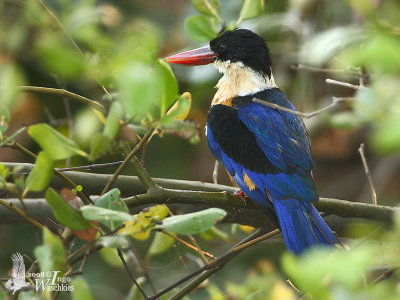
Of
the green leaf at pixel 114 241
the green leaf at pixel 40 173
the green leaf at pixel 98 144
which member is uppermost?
the green leaf at pixel 98 144

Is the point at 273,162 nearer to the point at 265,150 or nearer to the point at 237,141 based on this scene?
the point at 265,150

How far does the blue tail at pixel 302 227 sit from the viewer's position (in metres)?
1.97

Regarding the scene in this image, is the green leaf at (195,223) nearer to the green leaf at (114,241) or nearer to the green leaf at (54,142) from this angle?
the green leaf at (114,241)

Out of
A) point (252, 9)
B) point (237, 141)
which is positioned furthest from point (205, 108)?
point (252, 9)

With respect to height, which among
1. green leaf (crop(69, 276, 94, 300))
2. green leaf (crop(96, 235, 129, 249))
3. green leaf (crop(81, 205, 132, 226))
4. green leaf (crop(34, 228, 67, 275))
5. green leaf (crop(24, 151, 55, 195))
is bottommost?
green leaf (crop(69, 276, 94, 300))

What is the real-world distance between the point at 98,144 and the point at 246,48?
1.72m

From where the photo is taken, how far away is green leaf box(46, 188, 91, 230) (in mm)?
1150

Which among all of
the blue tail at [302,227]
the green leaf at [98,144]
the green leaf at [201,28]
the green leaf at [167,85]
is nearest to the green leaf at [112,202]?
the green leaf at [98,144]

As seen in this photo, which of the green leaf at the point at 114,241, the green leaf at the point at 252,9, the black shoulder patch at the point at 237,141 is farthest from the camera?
the black shoulder patch at the point at 237,141

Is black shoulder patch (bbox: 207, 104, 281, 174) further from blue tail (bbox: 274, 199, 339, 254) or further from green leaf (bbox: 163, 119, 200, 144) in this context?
green leaf (bbox: 163, 119, 200, 144)

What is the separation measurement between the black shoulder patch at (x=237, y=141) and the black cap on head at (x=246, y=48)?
0.40 metres

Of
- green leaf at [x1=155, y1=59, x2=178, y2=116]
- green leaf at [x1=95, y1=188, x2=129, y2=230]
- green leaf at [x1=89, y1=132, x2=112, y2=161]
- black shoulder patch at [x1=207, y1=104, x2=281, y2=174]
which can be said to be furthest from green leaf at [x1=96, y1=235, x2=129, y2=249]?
black shoulder patch at [x1=207, y1=104, x2=281, y2=174]

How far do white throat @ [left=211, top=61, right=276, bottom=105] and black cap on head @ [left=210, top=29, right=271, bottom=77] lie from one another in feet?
0.08

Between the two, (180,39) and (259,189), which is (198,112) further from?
(259,189)
